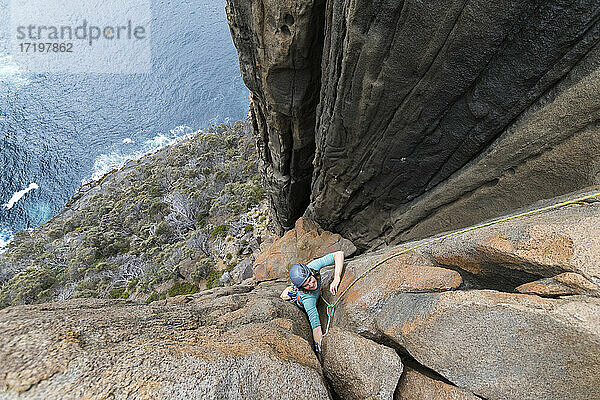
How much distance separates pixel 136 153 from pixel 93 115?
16321 mm

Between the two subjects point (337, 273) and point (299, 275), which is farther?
point (337, 273)

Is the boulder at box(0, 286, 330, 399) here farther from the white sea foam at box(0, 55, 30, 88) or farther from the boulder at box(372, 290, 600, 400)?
the white sea foam at box(0, 55, 30, 88)

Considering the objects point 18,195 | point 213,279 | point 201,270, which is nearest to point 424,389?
point 213,279

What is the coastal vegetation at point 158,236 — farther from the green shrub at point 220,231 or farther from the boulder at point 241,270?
the boulder at point 241,270

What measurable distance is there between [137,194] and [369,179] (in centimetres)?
3493

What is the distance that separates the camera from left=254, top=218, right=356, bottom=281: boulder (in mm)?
10398

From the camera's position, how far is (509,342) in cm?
269

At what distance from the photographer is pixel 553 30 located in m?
3.78

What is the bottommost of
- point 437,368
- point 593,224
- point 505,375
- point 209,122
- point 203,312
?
point 209,122

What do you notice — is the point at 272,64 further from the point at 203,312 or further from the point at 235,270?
the point at 235,270

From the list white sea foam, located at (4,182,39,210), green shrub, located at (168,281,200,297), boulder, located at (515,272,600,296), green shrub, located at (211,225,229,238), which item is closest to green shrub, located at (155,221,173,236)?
green shrub, located at (211,225,229,238)

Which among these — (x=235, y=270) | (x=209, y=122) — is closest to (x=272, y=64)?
(x=235, y=270)

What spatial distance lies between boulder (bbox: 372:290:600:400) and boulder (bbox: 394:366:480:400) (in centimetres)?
9

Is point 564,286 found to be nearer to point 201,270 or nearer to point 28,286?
point 201,270
